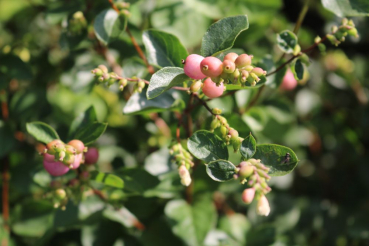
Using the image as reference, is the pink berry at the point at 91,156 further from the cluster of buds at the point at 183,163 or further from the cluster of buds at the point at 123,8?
the cluster of buds at the point at 123,8

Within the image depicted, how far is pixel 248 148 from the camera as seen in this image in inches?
39.1

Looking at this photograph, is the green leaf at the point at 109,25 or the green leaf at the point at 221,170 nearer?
the green leaf at the point at 221,170

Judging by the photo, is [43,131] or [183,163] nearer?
[183,163]

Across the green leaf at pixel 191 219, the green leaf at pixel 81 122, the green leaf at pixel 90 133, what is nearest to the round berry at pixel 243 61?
the green leaf at pixel 90 133

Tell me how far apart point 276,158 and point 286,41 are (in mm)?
453

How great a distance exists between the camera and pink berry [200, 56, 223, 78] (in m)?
0.90

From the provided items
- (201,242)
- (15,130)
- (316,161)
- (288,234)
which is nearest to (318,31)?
(316,161)

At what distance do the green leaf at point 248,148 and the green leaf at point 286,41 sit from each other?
16.7 inches

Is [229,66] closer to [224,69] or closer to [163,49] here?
[224,69]

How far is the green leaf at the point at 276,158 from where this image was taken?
0.99 m

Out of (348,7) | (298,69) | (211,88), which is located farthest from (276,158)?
(348,7)

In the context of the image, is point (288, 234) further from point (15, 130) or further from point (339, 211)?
point (15, 130)

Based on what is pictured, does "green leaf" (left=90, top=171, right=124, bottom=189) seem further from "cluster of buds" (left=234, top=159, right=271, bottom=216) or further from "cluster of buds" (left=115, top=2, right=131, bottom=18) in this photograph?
"cluster of buds" (left=115, top=2, right=131, bottom=18)

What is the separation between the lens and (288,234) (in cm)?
181
